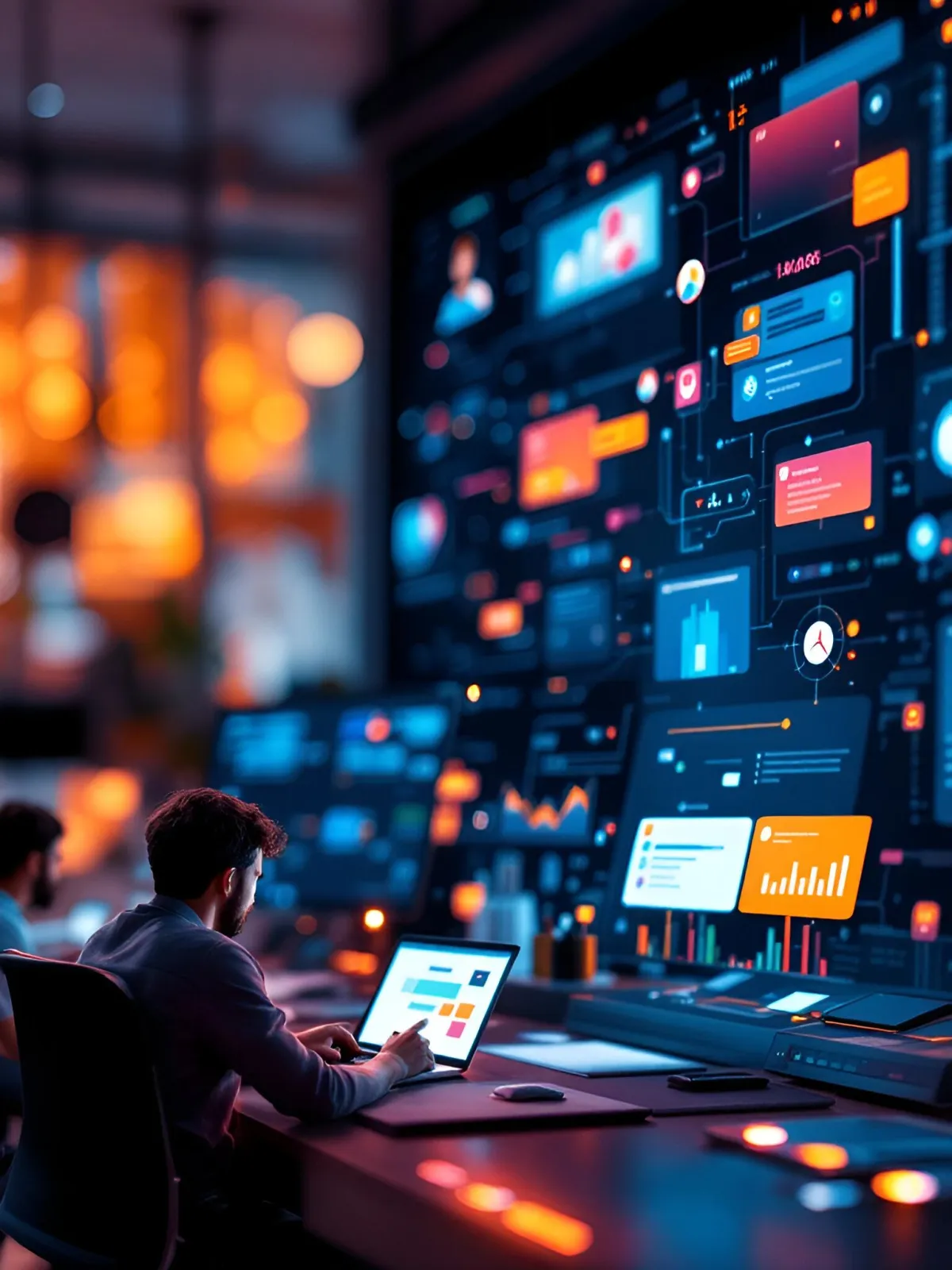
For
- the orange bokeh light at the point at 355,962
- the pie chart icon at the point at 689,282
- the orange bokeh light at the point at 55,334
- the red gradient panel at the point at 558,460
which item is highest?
the orange bokeh light at the point at 55,334

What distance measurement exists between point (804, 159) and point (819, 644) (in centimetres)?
88

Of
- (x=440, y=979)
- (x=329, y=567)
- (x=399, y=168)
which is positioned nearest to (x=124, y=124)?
(x=329, y=567)

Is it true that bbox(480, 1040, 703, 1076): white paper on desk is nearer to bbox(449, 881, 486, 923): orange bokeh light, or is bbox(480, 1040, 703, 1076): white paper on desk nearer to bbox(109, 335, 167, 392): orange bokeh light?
bbox(449, 881, 486, 923): orange bokeh light

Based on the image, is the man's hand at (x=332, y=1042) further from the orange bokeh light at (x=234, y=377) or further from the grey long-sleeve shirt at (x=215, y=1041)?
the orange bokeh light at (x=234, y=377)

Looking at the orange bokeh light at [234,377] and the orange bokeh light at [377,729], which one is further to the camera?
the orange bokeh light at [234,377]

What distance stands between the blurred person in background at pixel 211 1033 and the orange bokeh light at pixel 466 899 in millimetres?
1525

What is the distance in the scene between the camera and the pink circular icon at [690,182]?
10.2ft

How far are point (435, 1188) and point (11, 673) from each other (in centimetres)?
664

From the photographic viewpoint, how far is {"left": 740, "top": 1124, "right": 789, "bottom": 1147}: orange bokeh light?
177 cm

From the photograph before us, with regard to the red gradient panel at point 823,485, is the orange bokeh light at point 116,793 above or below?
below

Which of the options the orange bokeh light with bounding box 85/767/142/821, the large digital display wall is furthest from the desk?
the orange bokeh light with bounding box 85/767/142/821

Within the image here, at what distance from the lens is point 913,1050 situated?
2035 millimetres

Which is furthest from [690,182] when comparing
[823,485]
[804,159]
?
[823,485]

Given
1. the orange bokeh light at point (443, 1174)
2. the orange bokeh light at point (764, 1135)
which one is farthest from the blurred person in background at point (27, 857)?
the orange bokeh light at point (764, 1135)
